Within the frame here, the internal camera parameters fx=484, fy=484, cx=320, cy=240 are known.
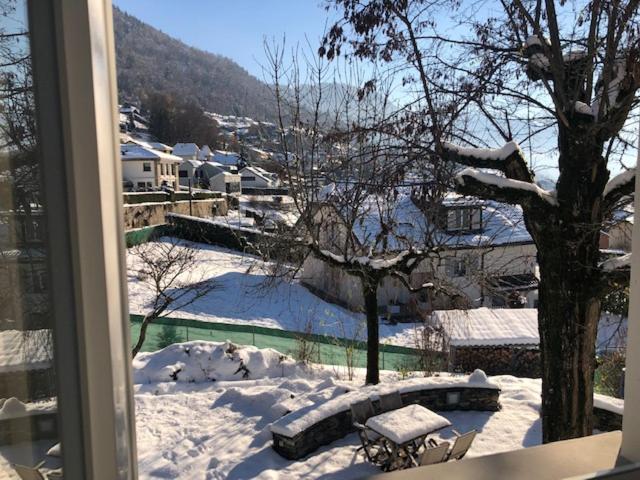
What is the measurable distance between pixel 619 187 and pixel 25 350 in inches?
158

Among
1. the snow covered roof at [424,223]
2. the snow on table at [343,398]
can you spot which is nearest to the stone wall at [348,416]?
the snow on table at [343,398]

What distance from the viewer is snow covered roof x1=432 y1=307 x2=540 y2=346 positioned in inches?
435

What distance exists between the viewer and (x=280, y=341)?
1116cm

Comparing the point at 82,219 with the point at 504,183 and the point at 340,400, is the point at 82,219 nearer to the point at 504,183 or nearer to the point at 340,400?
the point at 504,183

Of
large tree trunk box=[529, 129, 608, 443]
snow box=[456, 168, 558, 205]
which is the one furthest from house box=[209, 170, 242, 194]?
large tree trunk box=[529, 129, 608, 443]

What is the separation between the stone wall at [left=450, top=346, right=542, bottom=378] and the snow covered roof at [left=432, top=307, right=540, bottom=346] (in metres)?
0.29

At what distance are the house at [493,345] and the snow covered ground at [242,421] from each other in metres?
3.68

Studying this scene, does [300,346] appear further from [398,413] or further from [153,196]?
[153,196]

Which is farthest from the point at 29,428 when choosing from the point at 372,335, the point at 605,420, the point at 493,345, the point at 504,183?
the point at 493,345

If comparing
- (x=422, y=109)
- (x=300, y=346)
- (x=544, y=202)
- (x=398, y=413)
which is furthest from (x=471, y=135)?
(x=300, y=346)

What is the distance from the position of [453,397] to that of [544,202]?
3549 mm

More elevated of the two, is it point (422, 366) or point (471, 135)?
point (471, 135)

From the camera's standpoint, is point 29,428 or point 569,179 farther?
point 569,179

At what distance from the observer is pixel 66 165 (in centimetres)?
59
